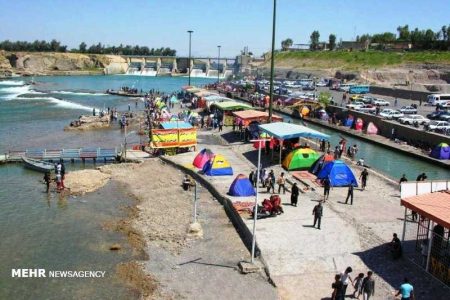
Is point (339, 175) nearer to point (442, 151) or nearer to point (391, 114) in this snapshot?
point (442, 151)

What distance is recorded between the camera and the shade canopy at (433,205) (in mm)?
13844

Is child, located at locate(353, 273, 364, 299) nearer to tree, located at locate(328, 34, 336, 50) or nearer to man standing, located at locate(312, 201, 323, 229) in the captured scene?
man standing, located at locate(312, 201, 323, 229)

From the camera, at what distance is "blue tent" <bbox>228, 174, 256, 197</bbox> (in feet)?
74.2

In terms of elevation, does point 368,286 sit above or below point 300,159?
below

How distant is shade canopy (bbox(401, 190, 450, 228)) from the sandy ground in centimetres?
520

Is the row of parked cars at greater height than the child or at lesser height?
greater

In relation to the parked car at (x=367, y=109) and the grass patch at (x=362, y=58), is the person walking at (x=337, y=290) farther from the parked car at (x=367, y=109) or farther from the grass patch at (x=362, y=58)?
the grass patch at (x=362, y=58)

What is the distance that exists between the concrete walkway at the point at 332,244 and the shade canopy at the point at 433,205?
6.36 ft

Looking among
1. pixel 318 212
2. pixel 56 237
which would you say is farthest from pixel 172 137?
pixel 318 212

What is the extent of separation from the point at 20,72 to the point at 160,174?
16929 centimetres

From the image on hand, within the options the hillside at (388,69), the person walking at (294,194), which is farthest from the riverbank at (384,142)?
the hillside at (388,69)

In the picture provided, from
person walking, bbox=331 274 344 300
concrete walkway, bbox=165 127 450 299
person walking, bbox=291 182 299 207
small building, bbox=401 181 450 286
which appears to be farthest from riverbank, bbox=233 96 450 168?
person walking, bbox=331 274 344 300

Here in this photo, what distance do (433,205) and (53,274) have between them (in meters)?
12.6

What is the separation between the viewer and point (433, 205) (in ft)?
48.8
